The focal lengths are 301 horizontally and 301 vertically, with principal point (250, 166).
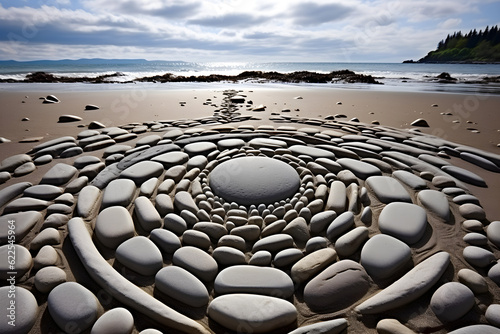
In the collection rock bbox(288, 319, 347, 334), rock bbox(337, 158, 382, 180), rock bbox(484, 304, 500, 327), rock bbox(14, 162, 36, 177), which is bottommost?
rock bbox(288, 319, 347, 334)

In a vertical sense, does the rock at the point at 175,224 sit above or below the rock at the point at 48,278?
above

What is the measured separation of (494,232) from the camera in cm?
179

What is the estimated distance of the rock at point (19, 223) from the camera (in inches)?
69.6

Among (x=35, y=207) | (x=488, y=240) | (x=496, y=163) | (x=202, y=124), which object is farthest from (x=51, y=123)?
(x=496, y=163)

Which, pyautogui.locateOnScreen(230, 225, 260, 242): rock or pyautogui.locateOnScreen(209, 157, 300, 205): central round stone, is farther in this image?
pyautogui.locateOnScreen(209, 157, 300, 205): central round stone

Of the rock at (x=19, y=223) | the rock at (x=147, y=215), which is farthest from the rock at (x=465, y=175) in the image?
the rock at (x=19, y=223)

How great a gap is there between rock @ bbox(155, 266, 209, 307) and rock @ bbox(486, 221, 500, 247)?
166 centimetres

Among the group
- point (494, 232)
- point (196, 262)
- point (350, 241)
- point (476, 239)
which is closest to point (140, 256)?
point (196, 262)

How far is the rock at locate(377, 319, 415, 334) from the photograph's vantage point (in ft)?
4.09

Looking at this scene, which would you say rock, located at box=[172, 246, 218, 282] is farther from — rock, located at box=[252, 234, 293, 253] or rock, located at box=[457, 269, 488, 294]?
rock, located at box=[457, 269, 488, 294]

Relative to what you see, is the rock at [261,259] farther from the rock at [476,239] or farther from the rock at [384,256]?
the rock at [476,239]

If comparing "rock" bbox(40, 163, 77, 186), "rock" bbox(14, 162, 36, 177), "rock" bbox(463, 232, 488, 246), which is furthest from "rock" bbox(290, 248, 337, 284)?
"rock" bbox(14, 162, 36, 177)

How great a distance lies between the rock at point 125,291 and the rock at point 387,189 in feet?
5.12

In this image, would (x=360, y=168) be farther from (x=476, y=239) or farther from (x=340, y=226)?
(x=476, y=239)
